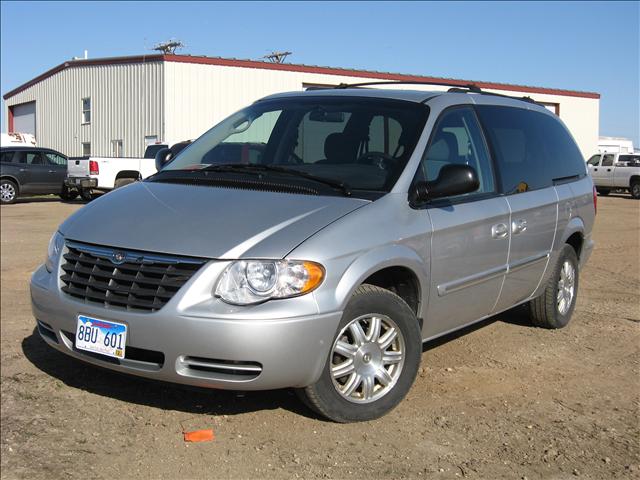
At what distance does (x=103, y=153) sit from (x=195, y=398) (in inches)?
1107

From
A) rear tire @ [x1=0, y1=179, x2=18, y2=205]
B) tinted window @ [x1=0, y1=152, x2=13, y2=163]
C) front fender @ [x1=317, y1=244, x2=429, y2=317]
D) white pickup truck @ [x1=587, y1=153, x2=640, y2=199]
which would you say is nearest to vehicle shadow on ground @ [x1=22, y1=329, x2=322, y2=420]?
front fender @ [x1=317, y1=244, x2=429, y2=317]

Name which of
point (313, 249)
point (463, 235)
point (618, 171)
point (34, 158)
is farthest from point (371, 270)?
point (618, 171)

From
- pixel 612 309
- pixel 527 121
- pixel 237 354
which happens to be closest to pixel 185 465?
pixel 237 354

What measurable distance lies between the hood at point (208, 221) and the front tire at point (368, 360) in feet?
1.58

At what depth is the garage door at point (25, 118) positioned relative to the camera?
1539 inches

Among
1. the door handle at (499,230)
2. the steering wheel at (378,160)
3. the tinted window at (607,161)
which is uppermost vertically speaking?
the tinted window at (607,161)

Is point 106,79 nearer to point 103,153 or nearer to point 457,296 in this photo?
point 103,153

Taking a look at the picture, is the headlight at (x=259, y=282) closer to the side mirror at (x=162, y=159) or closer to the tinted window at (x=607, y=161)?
the side mirror at (x=162, y=159)

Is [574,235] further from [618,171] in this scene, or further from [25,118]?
[25,118]

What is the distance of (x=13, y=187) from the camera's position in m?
21.5

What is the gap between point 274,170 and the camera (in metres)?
4.61

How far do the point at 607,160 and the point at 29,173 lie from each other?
20.8 m

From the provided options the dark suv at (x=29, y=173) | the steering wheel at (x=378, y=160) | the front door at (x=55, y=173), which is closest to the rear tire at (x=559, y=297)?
the steering wheel at (x=378, y=160)

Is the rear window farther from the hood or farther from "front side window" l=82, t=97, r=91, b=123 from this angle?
the hood
